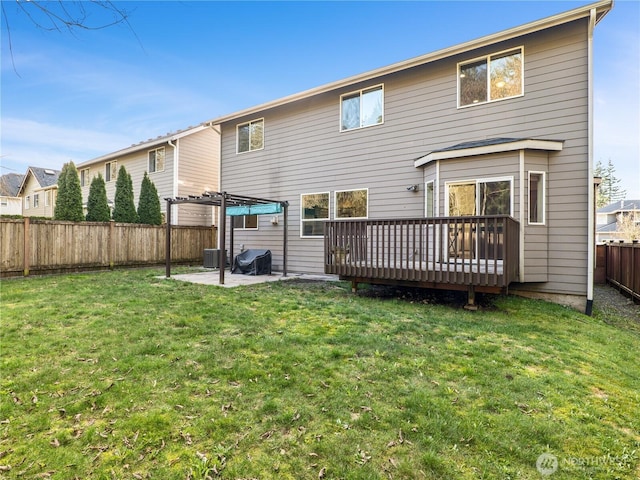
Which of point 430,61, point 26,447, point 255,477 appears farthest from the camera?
point 430,61

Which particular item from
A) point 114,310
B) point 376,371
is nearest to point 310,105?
point 114,310

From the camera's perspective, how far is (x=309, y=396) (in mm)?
2727

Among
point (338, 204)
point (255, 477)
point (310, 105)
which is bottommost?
point (255, 477)

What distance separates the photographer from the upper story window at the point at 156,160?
48.3 feet

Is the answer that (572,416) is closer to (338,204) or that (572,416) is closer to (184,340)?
(184,340)

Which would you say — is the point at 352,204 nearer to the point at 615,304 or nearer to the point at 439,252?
the point at 439,252

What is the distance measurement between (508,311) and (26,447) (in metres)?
6.36

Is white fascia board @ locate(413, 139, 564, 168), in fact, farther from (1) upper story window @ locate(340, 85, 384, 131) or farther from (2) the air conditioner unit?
(2) the air conditioner unit

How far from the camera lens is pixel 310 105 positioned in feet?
33.2

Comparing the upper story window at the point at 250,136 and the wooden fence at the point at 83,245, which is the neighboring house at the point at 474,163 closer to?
the upper story window at the point at 250,136

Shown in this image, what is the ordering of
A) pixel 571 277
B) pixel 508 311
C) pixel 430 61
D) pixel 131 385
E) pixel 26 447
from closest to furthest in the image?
pixel 26 447 < pixel 131 385 < pixel 508 311 < pixel 571 277 < pixel 430 61

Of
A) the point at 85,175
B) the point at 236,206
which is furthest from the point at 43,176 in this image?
the point at 236,206
